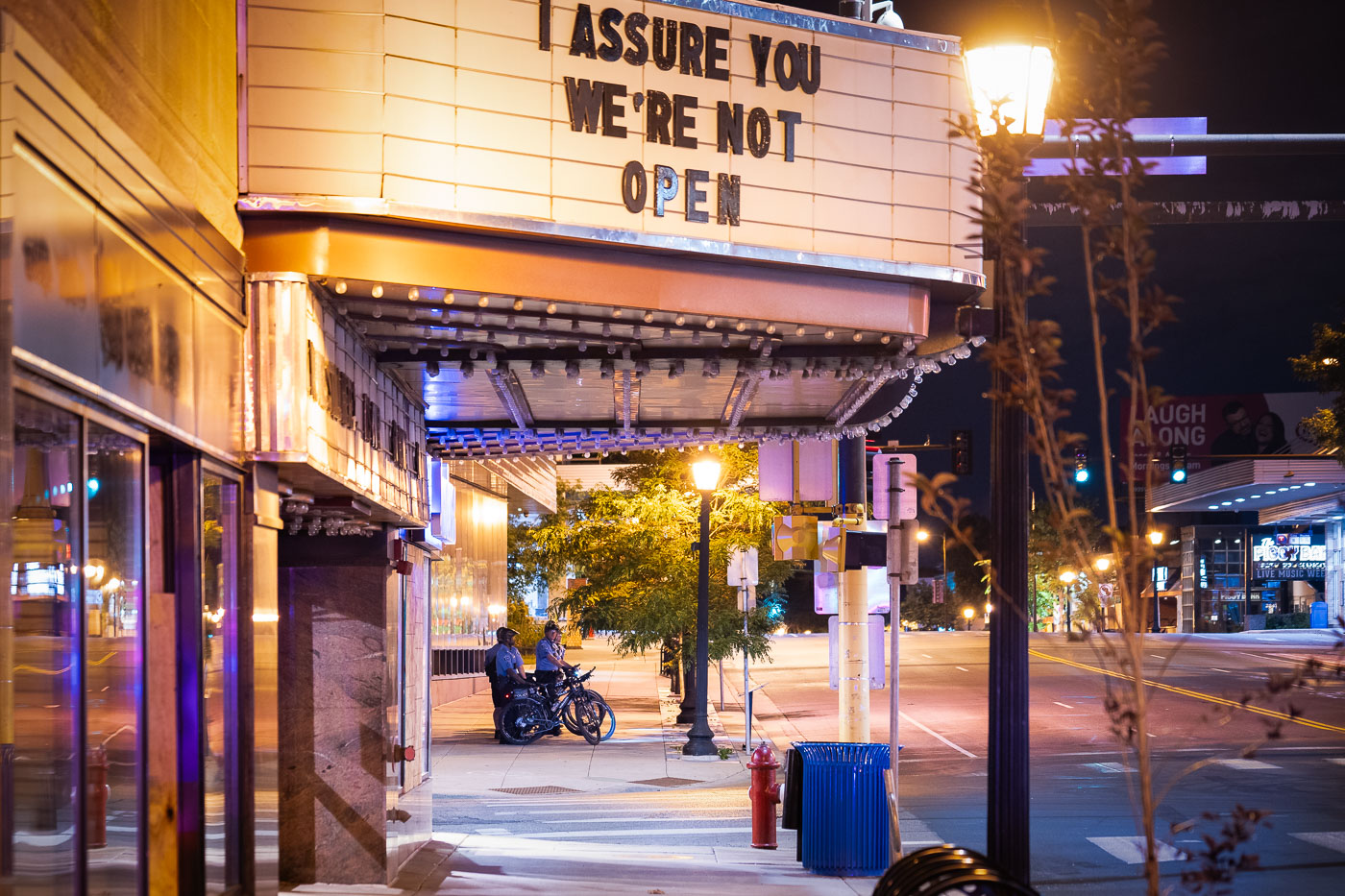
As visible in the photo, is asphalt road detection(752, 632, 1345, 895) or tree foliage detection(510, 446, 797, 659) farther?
tree foliage detection(510, 446, 797, 659)

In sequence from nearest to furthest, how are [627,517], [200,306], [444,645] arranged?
[200,306] → [627,517] → [444,645]

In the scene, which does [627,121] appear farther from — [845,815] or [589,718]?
[589,718]

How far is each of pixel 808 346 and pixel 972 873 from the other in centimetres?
472

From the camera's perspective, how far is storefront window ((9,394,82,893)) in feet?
14.8

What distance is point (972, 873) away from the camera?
618 cm

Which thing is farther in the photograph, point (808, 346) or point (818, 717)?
point (818, 717)

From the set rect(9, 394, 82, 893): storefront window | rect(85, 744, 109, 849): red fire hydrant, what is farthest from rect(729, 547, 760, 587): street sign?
rect(9, 394, 82, 893): storefront window

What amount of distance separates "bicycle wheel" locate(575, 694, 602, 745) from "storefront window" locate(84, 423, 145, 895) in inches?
637

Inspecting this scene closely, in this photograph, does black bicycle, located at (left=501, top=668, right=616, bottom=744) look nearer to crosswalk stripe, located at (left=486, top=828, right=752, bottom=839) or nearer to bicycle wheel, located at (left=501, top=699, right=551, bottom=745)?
bicycle wheel, located at (left=501, top=699, right=551, bottom=745)

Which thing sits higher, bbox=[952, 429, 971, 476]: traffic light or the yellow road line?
bbox=[952, 429, 971, 476]: traffic light

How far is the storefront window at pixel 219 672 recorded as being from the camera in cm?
688

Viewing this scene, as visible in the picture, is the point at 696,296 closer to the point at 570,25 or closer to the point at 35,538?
the point at 570,25

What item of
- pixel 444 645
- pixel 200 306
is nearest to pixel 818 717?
pixel 444 645

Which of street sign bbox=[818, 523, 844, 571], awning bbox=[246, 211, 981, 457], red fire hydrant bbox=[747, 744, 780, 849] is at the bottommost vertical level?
red fire hydrant bbox=[747, 744, 780, 849]
